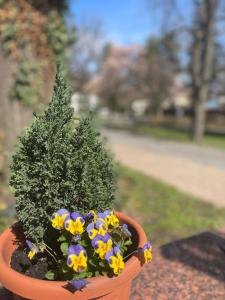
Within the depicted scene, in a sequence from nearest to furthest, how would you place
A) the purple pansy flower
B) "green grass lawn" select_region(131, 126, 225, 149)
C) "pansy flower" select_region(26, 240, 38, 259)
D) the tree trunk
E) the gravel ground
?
the purple pansy flower → "pansy flower" select_region(26, 240, 38, 259) → the gravel ground → the tree trunk → "green grass lawn" select_region(131, 126, 225, 149)

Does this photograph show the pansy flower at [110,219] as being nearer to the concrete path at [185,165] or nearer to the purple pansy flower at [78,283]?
the purple pansy flower at [78,283]

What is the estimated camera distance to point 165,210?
6.57 metres

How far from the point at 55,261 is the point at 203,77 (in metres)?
17.7

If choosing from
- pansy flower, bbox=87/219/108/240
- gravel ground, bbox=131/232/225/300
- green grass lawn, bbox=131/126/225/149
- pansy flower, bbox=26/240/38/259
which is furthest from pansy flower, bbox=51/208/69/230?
green grass lawn, bbox=131/126/225/149

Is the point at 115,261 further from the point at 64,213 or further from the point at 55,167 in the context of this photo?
the point at 55,167

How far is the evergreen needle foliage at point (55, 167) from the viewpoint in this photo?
205 cm

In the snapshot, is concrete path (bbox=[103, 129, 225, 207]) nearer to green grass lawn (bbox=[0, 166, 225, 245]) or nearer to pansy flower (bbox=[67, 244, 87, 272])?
green grass lawn (bbox=[0, 166, 225, 245])

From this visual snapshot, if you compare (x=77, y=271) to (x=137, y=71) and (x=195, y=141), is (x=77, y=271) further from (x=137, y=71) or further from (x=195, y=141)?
(x=137, y=71)

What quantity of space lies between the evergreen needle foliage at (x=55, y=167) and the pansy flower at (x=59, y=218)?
0.15m

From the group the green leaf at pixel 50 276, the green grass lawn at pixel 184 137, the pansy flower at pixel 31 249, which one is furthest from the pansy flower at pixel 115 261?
the green grass lawn at pixel 184 137

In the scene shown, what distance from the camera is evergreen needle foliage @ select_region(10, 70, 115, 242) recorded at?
80.8 inches

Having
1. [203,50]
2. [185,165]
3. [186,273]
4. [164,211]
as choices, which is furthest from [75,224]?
[203,50]

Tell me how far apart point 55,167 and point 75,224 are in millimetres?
349

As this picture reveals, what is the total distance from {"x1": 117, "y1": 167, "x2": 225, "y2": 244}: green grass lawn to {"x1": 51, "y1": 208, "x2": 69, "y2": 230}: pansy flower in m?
3.45
